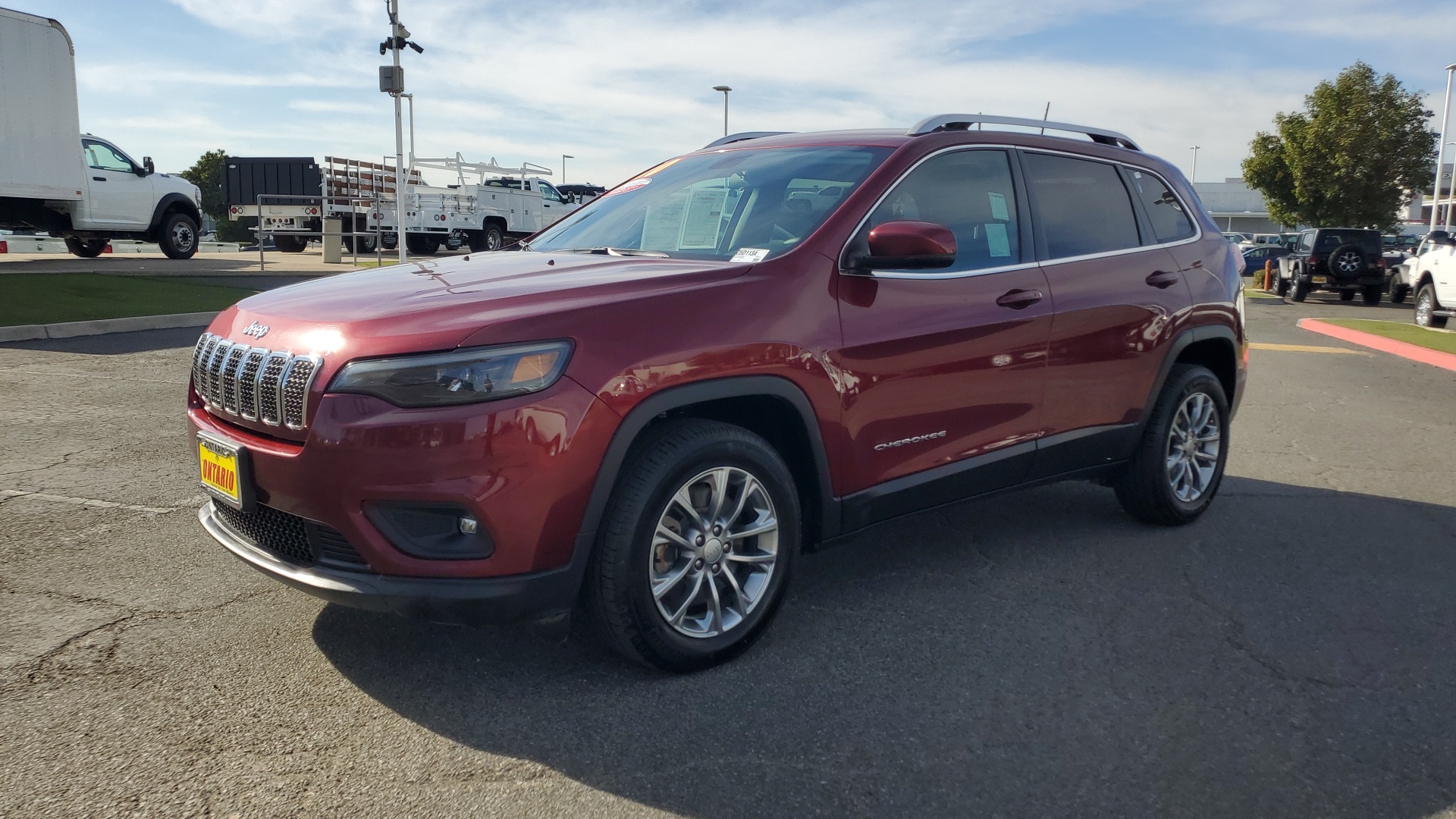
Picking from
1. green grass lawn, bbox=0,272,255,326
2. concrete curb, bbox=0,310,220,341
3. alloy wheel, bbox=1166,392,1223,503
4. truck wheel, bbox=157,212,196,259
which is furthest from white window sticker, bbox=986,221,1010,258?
truck wheel, bbox=157,212,196,259

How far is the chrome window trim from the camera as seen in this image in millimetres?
3781

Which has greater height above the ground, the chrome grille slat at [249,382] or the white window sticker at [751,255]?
the white window sticker at [751,255]

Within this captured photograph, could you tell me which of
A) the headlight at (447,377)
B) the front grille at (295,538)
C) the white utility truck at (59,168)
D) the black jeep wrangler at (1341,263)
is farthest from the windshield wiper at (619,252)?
the black jeep wrangler at (1341,263)

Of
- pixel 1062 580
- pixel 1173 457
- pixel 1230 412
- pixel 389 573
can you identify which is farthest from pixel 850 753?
pixel 1230 412

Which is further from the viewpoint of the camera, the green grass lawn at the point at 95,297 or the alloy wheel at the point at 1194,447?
the green grass lawn at the point at 95,297

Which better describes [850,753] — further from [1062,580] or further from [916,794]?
[1062,580]

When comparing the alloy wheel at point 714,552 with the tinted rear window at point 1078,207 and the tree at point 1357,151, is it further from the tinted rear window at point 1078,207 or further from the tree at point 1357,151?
the tree at point 1357,151

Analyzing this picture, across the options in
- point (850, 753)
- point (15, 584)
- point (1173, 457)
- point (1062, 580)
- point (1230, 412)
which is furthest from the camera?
point (1230, 412)

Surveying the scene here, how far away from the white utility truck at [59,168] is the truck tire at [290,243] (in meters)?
7.92

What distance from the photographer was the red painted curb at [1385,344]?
42.1 feet

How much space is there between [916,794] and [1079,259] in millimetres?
2603

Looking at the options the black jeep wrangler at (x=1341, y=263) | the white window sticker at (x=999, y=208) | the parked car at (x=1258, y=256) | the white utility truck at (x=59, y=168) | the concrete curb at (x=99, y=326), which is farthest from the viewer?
the parked car at (x=1258, y=256)

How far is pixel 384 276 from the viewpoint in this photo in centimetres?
374

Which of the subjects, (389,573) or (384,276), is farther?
(384,276)
